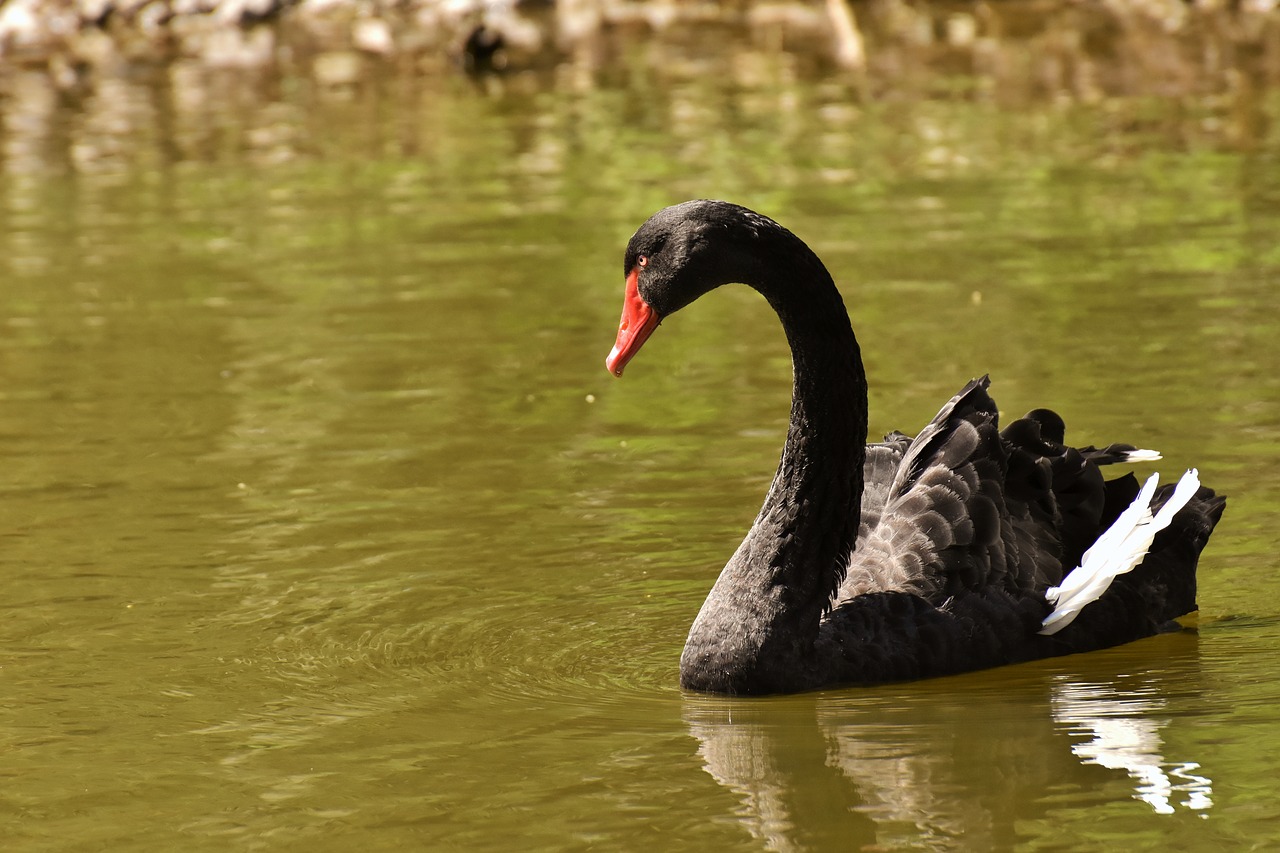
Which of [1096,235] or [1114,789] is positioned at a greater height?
[1096,235]

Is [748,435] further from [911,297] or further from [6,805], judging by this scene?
[6,805]

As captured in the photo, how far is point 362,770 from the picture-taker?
507cm

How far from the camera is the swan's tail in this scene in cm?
572

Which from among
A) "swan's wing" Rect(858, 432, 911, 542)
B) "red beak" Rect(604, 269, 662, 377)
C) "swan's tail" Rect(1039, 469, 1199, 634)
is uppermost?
"red beak" Rect(604, 269, 662, 377)

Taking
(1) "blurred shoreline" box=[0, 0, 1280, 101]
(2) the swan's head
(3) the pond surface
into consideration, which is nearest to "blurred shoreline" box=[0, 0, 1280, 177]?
(1) "blurred shoreline" box=[0, 0, 1280, 101]

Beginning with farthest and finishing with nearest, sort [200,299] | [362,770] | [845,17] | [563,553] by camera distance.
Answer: [845,17] < [200,299] < [563,553] < [362,770]

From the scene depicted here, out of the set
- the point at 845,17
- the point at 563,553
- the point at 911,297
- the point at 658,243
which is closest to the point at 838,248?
the point at 911,297

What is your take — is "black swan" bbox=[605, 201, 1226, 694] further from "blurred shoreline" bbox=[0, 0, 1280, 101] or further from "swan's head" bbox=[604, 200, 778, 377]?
"blurred shoreline" bbox=[0, 0, 1280, 101]

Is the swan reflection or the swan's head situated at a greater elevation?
the swan's head

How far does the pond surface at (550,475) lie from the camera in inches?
192

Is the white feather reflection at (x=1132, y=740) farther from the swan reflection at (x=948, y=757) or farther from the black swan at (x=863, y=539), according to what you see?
the black swan at (x=863, y=539)

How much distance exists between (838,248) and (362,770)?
7380 mm

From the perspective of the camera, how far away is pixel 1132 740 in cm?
507

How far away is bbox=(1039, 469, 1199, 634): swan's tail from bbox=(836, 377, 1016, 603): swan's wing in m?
0.20
